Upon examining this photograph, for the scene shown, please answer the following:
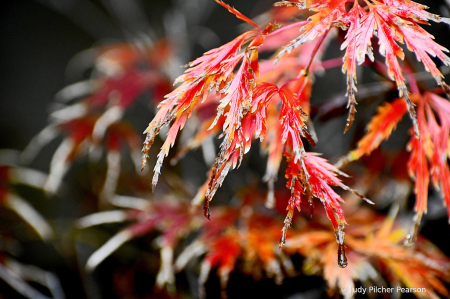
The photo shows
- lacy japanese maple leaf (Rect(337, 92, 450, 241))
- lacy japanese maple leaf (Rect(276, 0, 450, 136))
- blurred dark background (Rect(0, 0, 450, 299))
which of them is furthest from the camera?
blurred dark background (Rect(0, 0, 450, 299))

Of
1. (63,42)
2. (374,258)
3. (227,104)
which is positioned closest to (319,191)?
(227,104)

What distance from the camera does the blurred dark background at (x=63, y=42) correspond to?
4.22 feet

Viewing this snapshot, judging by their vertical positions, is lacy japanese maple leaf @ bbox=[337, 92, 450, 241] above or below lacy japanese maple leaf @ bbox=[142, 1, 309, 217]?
below

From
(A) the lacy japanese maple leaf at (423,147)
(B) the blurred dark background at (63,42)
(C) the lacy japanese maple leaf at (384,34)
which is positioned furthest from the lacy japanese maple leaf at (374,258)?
(B) the blurred dark background at (63,42)

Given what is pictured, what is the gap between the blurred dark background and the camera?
129cm

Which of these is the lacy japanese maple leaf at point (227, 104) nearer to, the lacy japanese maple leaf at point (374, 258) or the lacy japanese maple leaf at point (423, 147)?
the lacy japanese maple leaf at point (423, 147)

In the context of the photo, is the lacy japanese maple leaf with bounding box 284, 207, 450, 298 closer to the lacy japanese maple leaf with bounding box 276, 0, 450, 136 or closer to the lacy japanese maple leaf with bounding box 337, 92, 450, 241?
the lacy japanese maple leaf with bounding box 337, 92, 450, 241

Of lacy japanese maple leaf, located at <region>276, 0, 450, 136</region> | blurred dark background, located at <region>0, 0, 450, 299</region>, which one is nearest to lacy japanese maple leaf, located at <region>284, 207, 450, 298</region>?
lacy japanese maple leaf, located at <region>276, 0, 450, 136</region>

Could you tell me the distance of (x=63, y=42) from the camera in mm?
1521

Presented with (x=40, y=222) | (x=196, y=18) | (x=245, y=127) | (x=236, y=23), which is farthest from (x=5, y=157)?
(x=245, y=127)

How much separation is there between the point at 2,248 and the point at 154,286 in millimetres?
557

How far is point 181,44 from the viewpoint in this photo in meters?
1.18

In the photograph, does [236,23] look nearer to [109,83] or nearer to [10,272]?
[109,83]

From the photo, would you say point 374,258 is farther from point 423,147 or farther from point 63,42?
point 63,42
